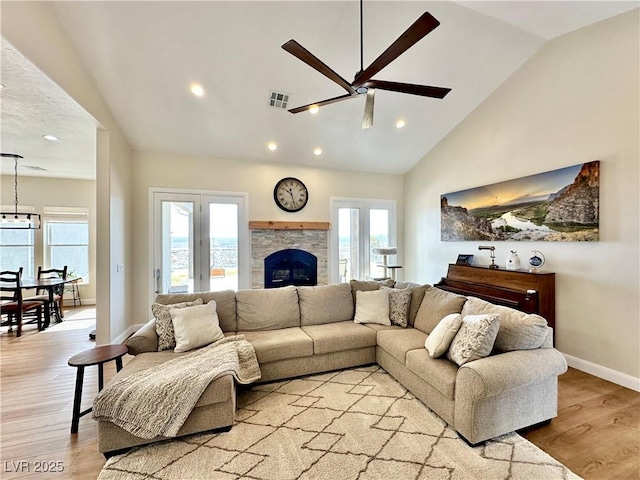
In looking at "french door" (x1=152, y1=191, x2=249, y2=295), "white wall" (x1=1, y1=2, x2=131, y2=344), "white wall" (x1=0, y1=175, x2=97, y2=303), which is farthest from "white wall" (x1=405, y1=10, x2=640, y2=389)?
"white wall" (x1=0, y1=175, x2=97, y2=303)

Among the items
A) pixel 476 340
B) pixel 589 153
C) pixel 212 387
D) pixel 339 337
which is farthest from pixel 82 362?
pixel 589 153

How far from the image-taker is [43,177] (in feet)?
20.2

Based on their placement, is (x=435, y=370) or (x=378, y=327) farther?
(x=378, y=327)

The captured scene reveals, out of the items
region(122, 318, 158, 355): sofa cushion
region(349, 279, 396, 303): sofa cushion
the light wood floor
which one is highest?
region(349, 279, 396, 303): sofa cushion

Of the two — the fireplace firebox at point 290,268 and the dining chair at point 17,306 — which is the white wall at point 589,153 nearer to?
the fireplace firebox at point 290,268

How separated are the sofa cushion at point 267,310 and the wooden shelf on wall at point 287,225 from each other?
1890mm

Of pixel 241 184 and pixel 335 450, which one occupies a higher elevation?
pixel 241 184

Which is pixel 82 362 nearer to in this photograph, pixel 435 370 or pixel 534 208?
pixel 435 370

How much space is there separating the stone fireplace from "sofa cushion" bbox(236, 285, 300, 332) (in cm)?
178

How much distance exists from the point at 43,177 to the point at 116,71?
4.74m

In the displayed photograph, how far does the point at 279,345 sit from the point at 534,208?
3518 mm

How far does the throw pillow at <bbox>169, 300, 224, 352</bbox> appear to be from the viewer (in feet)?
8.78

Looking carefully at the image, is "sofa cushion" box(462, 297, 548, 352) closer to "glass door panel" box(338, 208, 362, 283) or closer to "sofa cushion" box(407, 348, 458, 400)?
"sofa cushion" box(407, 348, 458, 400)

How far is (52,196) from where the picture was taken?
6.24 m
